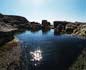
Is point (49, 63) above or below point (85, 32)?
above

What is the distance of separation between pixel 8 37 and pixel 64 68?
54075 mm

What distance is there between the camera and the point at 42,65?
44.3 meters

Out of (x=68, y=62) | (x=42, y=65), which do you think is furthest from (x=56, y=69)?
(x=68, y=62)

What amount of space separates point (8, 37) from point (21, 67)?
161ft

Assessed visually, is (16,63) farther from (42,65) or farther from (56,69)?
(56,69)

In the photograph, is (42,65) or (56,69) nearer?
(56,69)

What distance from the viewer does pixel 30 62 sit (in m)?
47.1

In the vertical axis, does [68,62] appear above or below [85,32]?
above

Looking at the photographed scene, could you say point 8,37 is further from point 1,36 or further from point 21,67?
point 21,67

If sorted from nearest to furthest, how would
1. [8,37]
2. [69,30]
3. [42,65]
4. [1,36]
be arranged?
[42,65]
[1,36]
[8,37]
[69,30]

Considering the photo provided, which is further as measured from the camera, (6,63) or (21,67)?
(6,63)

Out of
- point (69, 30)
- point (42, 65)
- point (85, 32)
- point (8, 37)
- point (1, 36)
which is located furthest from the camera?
point (69, 30)

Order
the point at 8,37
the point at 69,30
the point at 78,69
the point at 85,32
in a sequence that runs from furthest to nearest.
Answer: the point at 69,30 → the point at 85,32 → the point at 8,37 → the point at 78,69

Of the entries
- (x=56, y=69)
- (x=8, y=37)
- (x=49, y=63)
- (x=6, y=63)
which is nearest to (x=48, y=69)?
(x=56, y=69)
